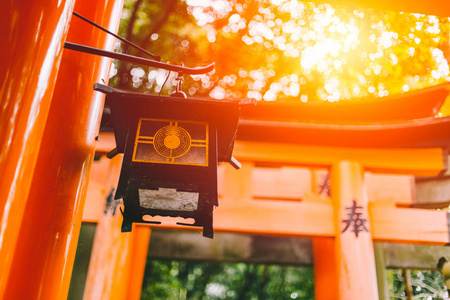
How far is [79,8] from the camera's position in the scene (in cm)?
242

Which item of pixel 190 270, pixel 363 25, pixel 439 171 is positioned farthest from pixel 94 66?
pixel 190 270

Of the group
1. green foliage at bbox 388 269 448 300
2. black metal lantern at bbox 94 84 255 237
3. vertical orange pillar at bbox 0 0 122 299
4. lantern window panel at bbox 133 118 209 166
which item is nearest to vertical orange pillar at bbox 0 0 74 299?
vertical orange pillar at bbox 0 0 122 299

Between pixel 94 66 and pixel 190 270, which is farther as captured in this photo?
pixel 190 270

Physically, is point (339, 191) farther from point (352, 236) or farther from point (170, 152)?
point (170, 152)

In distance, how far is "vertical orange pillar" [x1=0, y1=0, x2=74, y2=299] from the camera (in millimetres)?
1309

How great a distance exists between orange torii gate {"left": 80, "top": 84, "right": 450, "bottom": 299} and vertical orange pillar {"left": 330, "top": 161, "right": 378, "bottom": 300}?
0.5 inches

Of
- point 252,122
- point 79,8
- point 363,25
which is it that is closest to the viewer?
point 79,8

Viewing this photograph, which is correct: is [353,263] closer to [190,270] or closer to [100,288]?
[100,288]

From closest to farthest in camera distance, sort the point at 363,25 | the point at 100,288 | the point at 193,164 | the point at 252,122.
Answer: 1. the point at 193,164
2. the point at 100,288
3. the point at 252,122
4. the point at 363,25

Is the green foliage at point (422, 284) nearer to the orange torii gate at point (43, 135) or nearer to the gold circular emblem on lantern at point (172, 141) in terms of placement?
the gold circular emblem on lantern at point (172, 141)

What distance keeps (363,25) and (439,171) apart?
15.2ft

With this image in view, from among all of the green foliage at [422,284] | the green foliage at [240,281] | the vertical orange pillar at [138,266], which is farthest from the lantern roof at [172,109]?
the green foliage at [422,284]

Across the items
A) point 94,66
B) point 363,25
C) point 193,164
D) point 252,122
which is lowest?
point 193,164

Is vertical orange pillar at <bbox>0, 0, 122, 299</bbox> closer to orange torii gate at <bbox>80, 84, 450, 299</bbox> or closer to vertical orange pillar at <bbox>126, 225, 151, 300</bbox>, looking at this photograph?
orange torii gate at <bbox>80, 84, 450, 299</bbox>
